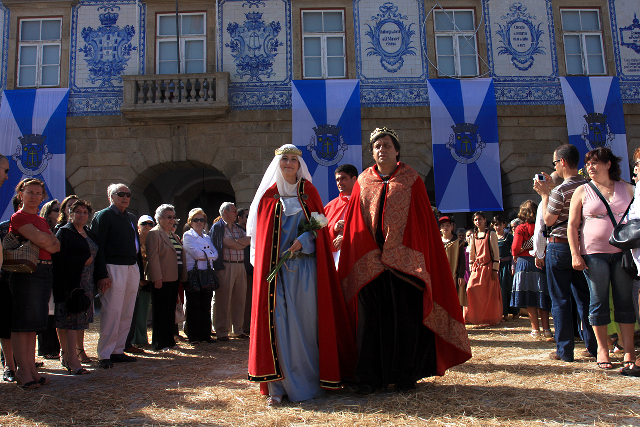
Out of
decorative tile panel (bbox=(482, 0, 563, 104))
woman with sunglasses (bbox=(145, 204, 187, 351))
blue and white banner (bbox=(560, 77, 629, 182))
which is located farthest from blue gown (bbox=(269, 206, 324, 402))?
blue and white banner (bbox=(560, 77, 629, 182))

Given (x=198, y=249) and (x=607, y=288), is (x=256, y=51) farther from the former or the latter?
(x=607, y=288)

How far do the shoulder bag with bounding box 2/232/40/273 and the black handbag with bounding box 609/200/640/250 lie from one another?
13.9ft

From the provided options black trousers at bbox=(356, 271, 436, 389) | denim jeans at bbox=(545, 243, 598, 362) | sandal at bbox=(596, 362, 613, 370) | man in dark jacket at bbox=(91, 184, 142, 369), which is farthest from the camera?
man in dark jacket at bbox=(91, 184, 142, 369)

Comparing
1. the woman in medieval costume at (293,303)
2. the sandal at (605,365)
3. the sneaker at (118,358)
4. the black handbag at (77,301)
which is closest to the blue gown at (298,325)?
the woman in medieval costume at (293,303)

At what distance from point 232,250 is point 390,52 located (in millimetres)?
7057

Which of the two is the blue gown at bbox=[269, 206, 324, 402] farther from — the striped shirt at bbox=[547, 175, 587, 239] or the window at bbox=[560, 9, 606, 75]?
the window at bbox=[560, 9, 606, 75]

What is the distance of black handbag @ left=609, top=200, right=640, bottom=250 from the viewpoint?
11.3 feet

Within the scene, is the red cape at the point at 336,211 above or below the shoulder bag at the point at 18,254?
above

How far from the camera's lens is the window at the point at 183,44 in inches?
471

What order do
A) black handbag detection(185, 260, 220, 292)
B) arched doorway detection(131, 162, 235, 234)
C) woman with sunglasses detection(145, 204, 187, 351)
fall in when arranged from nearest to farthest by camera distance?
woman with sunglasses detection(145, 204, 187, 351), black handbag detection(185, 260, 220, 292), arched doorway detection(131, 162, 235, 234)

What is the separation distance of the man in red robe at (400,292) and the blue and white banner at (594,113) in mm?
9508

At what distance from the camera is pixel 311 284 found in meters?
3.58

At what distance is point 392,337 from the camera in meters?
3.53

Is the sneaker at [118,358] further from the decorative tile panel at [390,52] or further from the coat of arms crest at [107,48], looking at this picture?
the coat of arms crest at [107,48]
